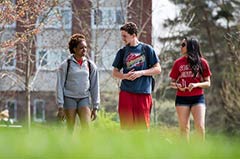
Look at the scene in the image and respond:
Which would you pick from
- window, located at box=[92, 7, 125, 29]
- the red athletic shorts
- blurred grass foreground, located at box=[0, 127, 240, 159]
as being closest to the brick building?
window, located at box=[92, 7, 125, 29]

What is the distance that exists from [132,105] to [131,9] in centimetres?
1751

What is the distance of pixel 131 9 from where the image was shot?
25938mm

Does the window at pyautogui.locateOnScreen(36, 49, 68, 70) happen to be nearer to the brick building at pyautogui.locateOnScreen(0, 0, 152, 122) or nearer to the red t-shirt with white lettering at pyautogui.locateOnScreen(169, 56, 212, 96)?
the brick building at pyautogui.locateOnScreen(0, 0, 152, 122)

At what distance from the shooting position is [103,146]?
175cm

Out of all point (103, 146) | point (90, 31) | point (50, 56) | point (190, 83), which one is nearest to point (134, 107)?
point (190, 83)

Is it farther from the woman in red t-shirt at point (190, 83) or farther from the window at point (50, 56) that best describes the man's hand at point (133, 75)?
Result: the window at point (50, 56)

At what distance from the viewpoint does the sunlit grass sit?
1661 millimetres

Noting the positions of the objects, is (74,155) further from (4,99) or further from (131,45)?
(4,99)

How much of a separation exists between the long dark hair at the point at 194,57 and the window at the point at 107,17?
13832 millimetres

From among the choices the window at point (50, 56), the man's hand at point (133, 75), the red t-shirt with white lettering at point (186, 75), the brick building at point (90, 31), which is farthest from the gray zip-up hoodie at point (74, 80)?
the window at point (50, 56)

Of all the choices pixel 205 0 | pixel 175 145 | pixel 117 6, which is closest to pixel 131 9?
pixel 117 6

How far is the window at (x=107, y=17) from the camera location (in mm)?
23828

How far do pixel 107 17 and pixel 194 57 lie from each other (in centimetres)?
1529

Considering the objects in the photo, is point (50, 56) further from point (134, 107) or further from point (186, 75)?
point (134, 107)
